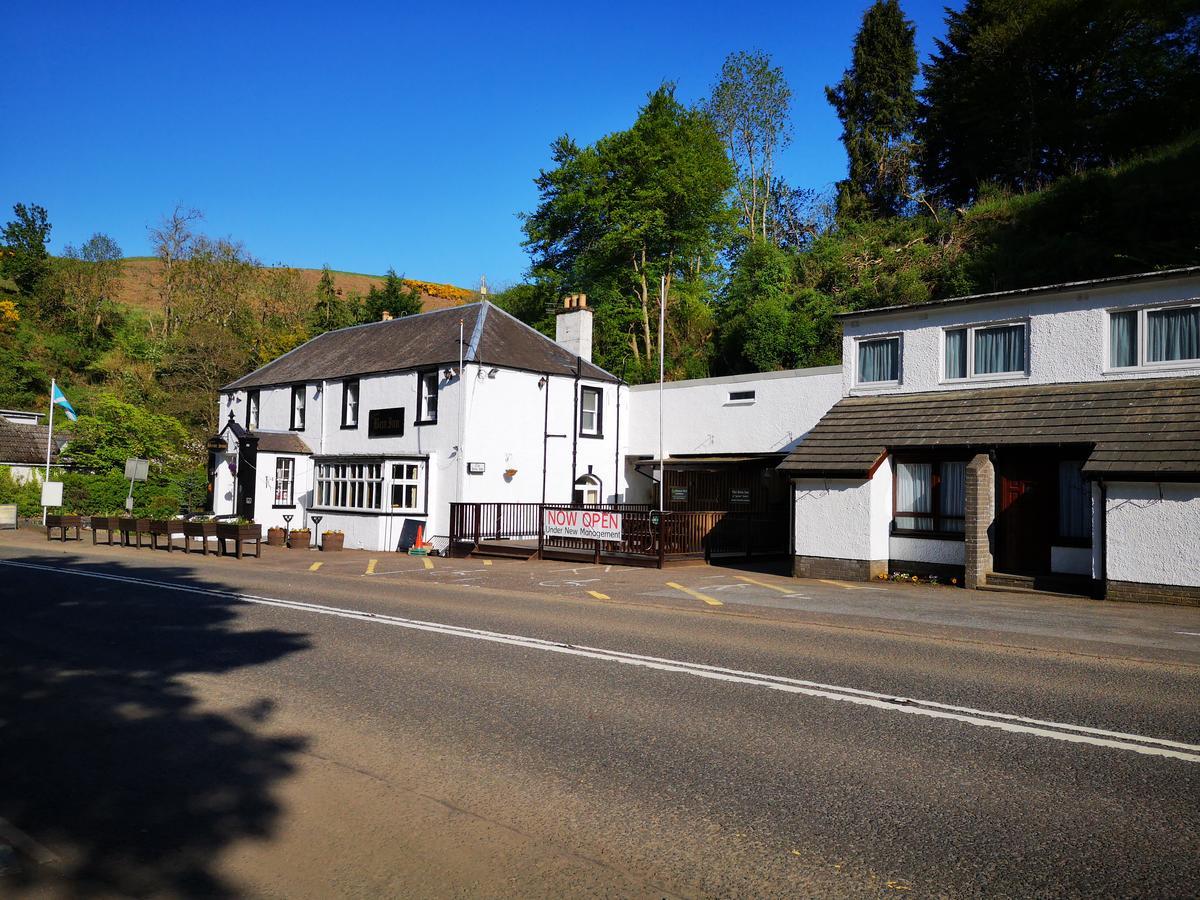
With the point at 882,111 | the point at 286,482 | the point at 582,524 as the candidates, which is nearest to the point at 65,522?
the point at 286,482

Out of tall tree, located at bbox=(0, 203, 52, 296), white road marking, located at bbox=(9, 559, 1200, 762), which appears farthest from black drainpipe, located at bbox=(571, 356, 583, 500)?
tall tree, located at bbox=(0, 203, 52, 296)

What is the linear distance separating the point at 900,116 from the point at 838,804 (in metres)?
50.1

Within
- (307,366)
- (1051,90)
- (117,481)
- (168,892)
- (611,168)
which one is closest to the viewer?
(168,892)

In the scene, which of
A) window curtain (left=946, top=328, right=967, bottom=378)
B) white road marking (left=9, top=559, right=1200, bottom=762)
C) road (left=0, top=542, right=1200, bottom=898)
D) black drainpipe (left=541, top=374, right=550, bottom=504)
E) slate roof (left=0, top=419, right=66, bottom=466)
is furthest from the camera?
slate roof (left=0, top=419, right=66, bottom=466)

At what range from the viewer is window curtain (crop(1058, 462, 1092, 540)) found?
1755 centimetres

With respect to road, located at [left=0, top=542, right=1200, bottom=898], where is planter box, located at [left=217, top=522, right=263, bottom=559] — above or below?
above

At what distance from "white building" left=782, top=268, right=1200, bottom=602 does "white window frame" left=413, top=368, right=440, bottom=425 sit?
1339cm

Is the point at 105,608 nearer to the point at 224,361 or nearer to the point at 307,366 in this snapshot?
the point at 307,366

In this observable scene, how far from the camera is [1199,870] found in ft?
14.1

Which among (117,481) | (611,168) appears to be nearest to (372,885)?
(117,481)

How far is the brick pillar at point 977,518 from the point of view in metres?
18.0

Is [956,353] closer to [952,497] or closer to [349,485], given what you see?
[952,497]

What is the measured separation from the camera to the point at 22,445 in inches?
1746

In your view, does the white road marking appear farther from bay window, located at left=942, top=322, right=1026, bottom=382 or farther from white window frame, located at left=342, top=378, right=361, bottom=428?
white window frame, located at left=342, top=378, right=361, bottom=428
